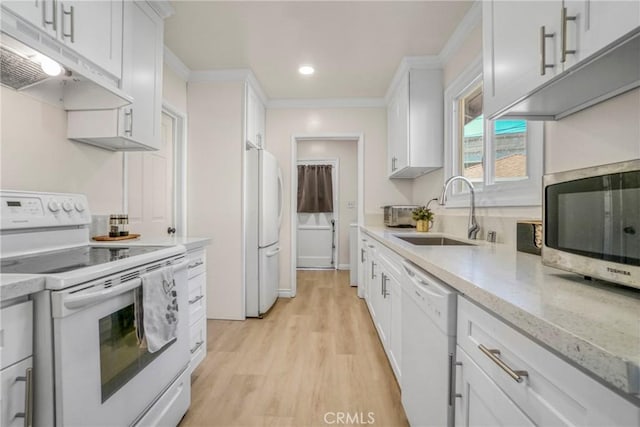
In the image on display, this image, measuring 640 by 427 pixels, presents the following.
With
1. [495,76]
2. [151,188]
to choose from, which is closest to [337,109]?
[151,188]

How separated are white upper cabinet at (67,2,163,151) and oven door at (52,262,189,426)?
102 cm

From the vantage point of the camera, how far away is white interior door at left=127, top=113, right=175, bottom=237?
7.32 ft

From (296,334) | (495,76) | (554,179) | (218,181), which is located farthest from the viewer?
(218,181)

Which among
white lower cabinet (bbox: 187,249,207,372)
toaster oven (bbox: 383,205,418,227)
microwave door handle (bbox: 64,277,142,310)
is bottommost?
white lower cabinet (bbox: 187,249,207,372)

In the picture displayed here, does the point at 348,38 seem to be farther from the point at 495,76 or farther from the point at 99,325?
the point at 99,325

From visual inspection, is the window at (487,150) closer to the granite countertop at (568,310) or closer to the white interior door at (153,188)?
the granite countertop at (568,310)

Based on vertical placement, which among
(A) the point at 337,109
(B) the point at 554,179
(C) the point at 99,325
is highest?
(A) the point at 337,109

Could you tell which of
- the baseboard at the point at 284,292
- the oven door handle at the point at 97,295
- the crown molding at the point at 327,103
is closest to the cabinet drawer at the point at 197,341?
the oven door handle at the point at 97,295

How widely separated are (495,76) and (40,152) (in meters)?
2.14

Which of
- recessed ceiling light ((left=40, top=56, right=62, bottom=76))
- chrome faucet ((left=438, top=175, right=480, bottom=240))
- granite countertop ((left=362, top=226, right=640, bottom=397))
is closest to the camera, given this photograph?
granite countertop ((left=362, top=226, right=640, bottom=397))

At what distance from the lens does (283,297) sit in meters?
3.72

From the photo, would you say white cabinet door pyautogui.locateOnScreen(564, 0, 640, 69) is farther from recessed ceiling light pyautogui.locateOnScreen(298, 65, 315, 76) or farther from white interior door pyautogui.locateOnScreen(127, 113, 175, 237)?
white interior door pyautogui.locateOnScreen(127, 113, 175, 237)

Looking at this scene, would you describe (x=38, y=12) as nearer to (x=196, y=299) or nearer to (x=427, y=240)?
(x=196, y=299)

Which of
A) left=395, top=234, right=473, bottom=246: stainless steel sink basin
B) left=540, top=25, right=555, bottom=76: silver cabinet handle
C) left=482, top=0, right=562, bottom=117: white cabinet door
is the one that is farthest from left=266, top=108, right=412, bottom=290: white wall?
left=540, top=25, right=555, bottom=76: silver cabinet handle
